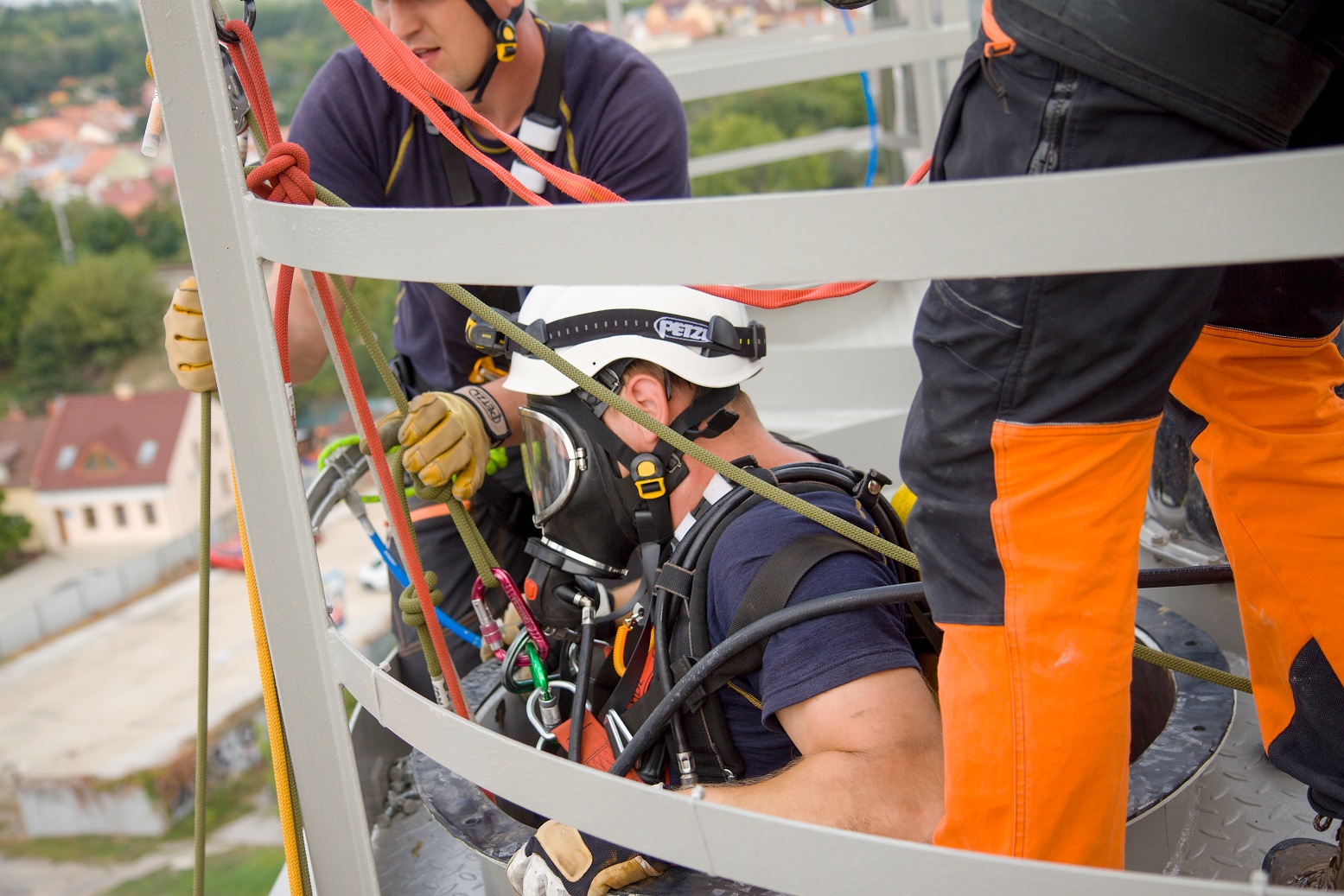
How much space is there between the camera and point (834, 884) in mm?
1221

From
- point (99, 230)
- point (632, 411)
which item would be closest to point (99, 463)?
point (99, 230)

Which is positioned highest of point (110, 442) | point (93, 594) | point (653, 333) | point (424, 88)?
point (424, 88)

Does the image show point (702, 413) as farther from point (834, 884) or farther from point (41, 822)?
point (41, 822)

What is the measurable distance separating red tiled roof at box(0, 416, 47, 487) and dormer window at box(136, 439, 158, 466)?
15.4ft

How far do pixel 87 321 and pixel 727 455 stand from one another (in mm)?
57098

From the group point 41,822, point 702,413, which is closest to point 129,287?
point 41,822

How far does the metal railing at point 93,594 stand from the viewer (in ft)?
121

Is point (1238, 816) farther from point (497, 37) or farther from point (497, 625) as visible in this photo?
point (497, 37)

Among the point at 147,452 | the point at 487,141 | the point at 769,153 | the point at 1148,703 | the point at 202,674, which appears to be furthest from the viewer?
the point at 147,452

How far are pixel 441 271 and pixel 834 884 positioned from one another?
83 cm

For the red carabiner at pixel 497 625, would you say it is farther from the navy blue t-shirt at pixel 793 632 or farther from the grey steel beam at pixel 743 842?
the grey steel beam at pixel 743 842

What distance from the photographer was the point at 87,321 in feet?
170

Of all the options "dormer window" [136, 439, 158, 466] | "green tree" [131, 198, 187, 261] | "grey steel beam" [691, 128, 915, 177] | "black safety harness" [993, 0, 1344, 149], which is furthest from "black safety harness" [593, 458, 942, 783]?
"green tree" [131, 198, 187, 261]

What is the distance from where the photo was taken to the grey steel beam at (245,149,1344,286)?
933mm
